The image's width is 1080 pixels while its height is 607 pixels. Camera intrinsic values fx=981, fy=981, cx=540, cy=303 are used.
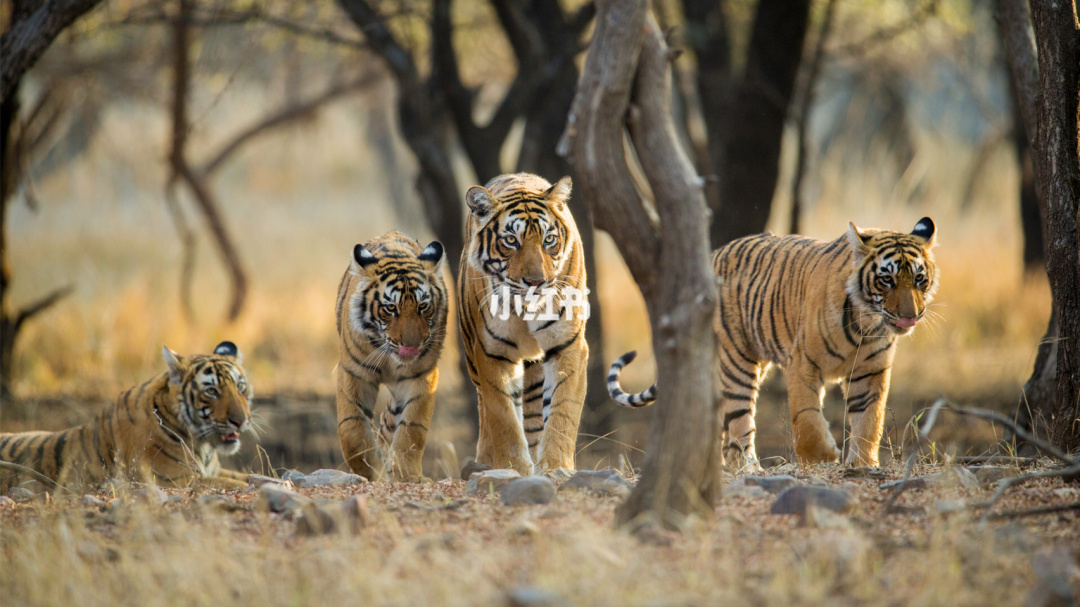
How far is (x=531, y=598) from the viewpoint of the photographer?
2.39 m

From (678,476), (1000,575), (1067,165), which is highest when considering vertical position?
(1067,165)

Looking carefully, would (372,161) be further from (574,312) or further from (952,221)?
(574,312)

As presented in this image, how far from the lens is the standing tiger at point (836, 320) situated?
4445 mm

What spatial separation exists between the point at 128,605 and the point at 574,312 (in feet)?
8.11

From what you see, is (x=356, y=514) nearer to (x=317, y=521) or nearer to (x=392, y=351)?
(x=317, y=521)

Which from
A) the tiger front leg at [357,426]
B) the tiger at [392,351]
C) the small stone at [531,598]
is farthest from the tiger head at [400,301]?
the small stone at [531,598]

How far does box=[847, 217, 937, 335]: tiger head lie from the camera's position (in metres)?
4.39

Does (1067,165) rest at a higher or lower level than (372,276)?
higher

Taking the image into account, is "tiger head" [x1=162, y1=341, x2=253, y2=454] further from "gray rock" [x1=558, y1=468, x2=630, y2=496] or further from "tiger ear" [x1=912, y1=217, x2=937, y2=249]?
"tiger ear" [x1=912, y1=217, x2=937, y2=249]

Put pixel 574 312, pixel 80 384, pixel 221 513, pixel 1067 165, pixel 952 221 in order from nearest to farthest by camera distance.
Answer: pixel 221 513 → pixel 1067 165 → pixel 574 312 → pixel 80 384 → pixel 952 221

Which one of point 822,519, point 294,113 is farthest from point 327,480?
point 294,113

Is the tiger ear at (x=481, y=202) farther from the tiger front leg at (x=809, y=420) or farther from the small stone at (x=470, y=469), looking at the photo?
the tiger front leg at (x=809, y=420)

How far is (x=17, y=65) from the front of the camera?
506 centimetres

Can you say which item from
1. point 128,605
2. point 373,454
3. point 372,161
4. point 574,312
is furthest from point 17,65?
point 372,161
